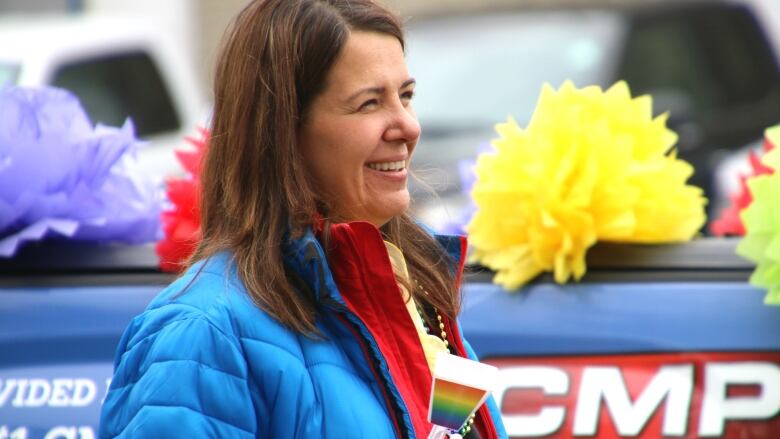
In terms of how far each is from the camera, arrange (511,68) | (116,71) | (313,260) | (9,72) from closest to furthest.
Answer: (313,260)
(9,72)
(511,68)
(116,71)

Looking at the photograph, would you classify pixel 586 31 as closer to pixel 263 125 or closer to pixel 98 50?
pixel 98 50

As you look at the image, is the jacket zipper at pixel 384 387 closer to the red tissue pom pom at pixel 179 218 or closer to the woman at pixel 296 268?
the woman at pixel 296 268

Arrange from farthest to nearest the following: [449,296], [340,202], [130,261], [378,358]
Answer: [130,261], [449,296], [340,202], [378,358]

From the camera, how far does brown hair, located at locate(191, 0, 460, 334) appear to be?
6.73 ft

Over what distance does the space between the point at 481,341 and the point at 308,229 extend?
3.10 ft

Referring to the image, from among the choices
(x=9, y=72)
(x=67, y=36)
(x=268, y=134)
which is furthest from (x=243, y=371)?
(x=67, y=36)

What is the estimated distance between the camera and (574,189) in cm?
302

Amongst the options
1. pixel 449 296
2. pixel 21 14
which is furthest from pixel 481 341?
pixel 21 14

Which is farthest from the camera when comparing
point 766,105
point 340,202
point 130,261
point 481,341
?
point 766,105

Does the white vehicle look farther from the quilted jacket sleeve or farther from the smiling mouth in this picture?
the quilted jacket sleeve

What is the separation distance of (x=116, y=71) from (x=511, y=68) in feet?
7.56

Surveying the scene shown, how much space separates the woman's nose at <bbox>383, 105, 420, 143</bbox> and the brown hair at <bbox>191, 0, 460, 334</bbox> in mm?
124

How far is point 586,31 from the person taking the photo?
783 centimetres

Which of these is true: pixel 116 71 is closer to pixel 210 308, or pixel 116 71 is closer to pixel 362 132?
pixel 362 132
